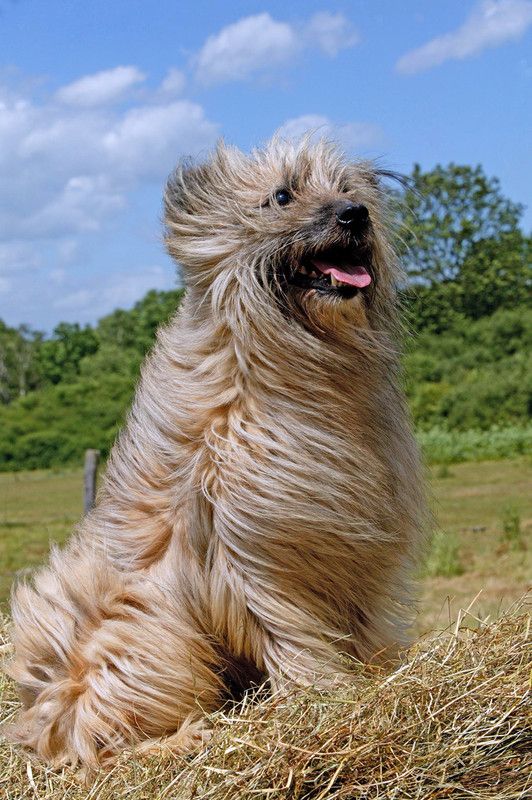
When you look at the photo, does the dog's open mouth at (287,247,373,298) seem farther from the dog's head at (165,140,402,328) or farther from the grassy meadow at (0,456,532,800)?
the grassy meadow at (0,456,532,800)

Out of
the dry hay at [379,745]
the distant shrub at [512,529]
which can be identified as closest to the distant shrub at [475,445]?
the distant shrub at [512,529]

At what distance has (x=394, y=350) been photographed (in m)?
3.74

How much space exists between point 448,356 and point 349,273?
884 inches

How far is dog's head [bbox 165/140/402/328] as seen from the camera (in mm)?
3439

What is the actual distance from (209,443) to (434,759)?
1.25 metres

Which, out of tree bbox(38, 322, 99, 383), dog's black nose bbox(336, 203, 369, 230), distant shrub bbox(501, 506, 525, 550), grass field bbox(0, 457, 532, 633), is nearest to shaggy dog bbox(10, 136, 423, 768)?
dog's black nose bbox(336, 203, 369, 230)

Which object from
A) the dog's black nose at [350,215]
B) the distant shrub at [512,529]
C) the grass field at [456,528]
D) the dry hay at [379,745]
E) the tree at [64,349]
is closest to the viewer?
the dry hay at [379,745]

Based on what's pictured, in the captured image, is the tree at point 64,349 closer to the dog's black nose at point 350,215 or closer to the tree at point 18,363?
the tree at point 18,363

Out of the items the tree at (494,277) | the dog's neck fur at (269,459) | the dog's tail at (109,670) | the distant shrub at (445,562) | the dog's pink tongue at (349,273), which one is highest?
the tree at (494,277)

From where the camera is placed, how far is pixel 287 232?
11.4ft

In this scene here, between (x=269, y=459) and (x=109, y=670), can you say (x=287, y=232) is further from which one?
(x=109, y=670)

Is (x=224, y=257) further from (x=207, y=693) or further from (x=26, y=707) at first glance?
(x=26, y=707)

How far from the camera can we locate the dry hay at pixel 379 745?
9.00ft

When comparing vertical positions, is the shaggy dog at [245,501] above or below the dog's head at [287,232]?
below
